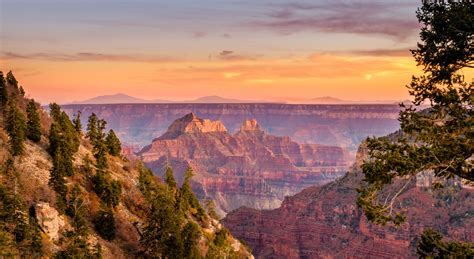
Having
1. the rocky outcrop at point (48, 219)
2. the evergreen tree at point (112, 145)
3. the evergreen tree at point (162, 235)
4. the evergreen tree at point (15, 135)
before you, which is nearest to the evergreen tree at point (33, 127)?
the evergreen tree at point (15, 135)

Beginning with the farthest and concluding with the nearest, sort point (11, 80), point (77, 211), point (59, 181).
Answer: point (11, 80)
point (59, 181)
point (77, 211)

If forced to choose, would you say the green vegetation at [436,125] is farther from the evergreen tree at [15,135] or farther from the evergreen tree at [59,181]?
the evergreen tree at [15,135]

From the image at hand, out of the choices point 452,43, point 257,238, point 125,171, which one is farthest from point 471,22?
point 257,238

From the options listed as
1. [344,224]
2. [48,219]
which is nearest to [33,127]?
[48,219]

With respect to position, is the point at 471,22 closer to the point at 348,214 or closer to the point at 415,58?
the point at 415,58

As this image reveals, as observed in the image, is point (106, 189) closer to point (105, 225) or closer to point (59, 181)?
point (105, 225)

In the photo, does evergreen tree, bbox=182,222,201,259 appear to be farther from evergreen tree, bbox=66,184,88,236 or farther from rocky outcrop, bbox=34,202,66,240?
rocky outcrop, bbox=34,202,66,240
